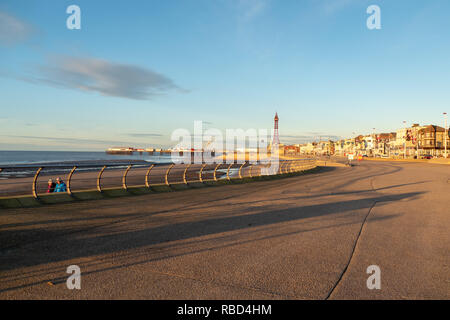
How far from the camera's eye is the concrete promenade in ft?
12.6

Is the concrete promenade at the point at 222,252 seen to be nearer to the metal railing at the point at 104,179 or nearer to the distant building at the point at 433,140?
the metal railing at the point at 104,179

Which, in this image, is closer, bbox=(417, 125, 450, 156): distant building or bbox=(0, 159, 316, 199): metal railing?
bbox=(0, 159, 316, 199): metal railing

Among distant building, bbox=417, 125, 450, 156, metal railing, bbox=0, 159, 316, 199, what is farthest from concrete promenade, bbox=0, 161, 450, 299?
distant building, bbox=417, 125, 450, 156

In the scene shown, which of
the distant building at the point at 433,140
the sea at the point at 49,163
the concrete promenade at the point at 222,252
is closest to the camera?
the concrete promenade at the point at 222,252

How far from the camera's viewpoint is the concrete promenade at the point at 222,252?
3.85 meters

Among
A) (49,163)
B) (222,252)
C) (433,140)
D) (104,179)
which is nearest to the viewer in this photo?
(222,252)

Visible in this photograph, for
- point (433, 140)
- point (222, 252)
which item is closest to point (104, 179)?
point (222, 252)

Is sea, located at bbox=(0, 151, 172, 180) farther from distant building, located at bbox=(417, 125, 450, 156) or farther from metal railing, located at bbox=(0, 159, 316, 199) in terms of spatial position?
distant building, located at bbox=(417, 125, 450, 156)

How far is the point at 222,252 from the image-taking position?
531cm

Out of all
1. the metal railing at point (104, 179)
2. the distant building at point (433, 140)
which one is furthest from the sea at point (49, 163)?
the distant building at point (433, 140)

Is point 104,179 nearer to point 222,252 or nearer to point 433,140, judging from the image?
point 222,252

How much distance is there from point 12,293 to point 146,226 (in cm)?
357

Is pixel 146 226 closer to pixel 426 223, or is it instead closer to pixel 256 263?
pixel 256 263
